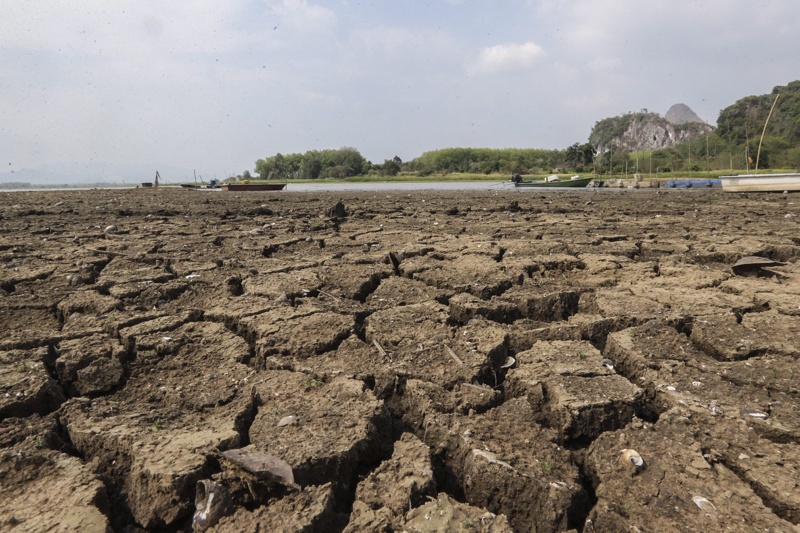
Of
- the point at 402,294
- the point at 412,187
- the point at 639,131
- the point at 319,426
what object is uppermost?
the point at 639,131

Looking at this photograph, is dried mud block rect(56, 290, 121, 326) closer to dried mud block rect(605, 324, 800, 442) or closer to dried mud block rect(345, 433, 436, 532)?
dried mud block rect(345, 433, 436, 532)

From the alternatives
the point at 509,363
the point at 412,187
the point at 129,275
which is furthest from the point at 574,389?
the point at 412,187

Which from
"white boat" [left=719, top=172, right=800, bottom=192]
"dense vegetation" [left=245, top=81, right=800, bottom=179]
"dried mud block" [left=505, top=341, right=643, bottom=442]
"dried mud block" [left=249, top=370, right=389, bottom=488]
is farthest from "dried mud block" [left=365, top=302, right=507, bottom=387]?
"dense vegetation" [left=245, top=81, right=800, bottom=179]

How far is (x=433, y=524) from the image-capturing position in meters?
1.31

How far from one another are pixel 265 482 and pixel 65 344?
1.67 metres

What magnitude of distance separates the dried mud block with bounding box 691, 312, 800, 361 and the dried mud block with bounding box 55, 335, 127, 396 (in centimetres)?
278

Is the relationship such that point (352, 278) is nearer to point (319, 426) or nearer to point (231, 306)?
point (231, 306)

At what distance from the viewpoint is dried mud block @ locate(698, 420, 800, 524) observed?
1369mm

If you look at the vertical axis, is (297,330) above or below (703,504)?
above

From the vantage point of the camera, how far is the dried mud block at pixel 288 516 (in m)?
1.29

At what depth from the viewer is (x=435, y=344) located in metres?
2.44

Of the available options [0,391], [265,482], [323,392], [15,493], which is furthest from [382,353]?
[0,391]

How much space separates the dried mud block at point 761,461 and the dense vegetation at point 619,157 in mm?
38271

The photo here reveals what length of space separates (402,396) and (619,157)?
5858 centimetres
